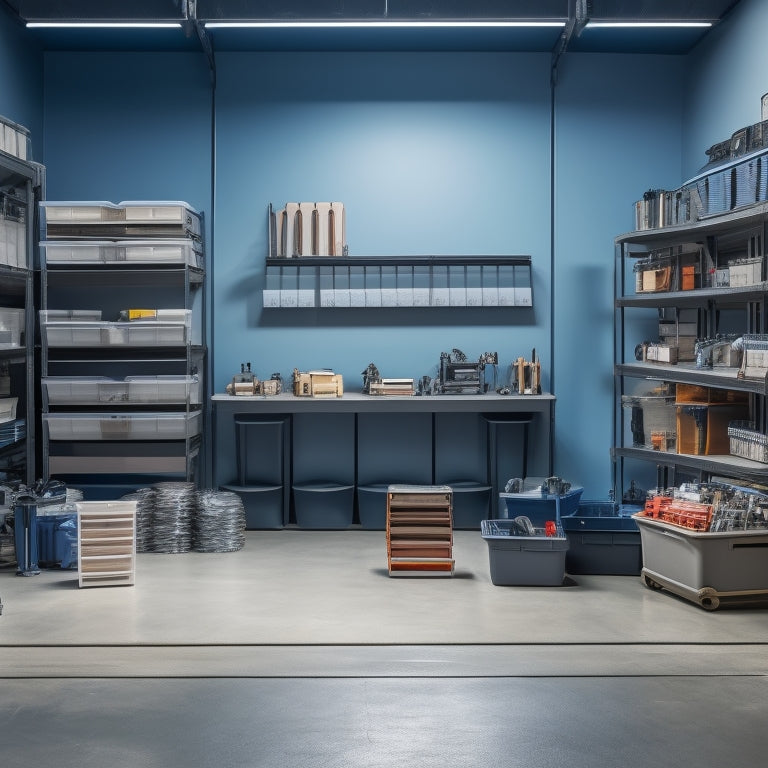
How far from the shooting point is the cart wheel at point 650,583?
5.51m

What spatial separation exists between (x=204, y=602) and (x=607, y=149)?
4.96 metres

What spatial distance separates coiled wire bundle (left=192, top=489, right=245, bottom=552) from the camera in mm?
6609

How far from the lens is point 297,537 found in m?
7.12

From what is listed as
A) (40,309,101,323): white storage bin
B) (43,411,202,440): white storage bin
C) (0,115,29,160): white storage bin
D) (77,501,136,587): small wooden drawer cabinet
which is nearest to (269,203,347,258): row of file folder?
(40,309,101,323): white storage bin

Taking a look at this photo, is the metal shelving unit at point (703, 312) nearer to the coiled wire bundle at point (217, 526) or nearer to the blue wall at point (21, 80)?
the coiled wire bundle at point (217, 526)

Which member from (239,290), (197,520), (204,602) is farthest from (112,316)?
(204,602)

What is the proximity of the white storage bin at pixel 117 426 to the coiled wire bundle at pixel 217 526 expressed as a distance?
67 cm

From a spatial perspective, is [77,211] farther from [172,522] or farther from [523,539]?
[523,539]

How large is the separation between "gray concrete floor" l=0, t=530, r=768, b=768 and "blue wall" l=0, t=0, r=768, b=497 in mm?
2490

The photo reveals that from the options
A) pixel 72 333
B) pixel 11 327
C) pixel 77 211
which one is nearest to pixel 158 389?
pixel 72 333

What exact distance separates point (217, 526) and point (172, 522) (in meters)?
0.32

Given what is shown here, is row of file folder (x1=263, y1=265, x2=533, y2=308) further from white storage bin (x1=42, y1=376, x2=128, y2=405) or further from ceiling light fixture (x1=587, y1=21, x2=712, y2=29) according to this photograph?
ceiling light fixture (x1=587, y1=21, x2=712, y2=29)

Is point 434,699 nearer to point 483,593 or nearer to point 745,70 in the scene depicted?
point 483,593

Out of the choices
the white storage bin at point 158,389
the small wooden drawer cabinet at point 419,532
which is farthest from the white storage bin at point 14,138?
the small wooden drawer cabinet at point 419,532
